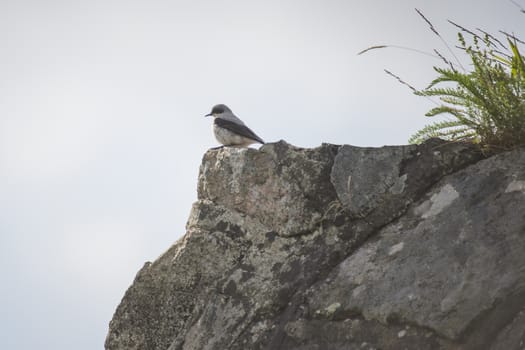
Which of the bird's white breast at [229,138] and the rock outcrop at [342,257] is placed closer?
the rock outcrop at [342,257]

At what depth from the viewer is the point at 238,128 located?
998cm

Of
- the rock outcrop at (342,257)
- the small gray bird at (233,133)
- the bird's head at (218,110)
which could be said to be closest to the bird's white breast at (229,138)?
the small gray bird at (233,133)

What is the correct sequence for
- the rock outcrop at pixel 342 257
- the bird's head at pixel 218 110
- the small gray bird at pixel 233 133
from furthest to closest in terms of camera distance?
the bird's head at pixel 218 110 < the small gray bird at pixel 233 133 < the rock outcrop at pixel 342 257

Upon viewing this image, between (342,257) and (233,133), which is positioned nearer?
(342,257)

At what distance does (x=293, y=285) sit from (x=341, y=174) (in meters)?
1.06

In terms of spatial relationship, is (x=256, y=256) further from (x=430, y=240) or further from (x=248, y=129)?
(x=248, y=129)

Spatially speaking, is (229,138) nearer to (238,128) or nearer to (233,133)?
(233,133)

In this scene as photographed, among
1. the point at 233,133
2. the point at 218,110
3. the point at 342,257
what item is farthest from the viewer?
the point at 218,110

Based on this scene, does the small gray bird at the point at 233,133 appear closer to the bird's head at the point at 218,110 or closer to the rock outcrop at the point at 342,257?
the bird's head at the point at 218,110

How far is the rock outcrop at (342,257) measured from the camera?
15.3 feet

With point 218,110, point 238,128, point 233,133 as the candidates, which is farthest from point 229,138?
point 218,110

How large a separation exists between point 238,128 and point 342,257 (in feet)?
16.0

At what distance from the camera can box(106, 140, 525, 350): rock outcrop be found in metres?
4.65

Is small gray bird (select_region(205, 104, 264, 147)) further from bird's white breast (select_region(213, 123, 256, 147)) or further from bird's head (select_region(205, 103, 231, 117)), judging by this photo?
bird's head (select_region(205, 103, 231, 117))
